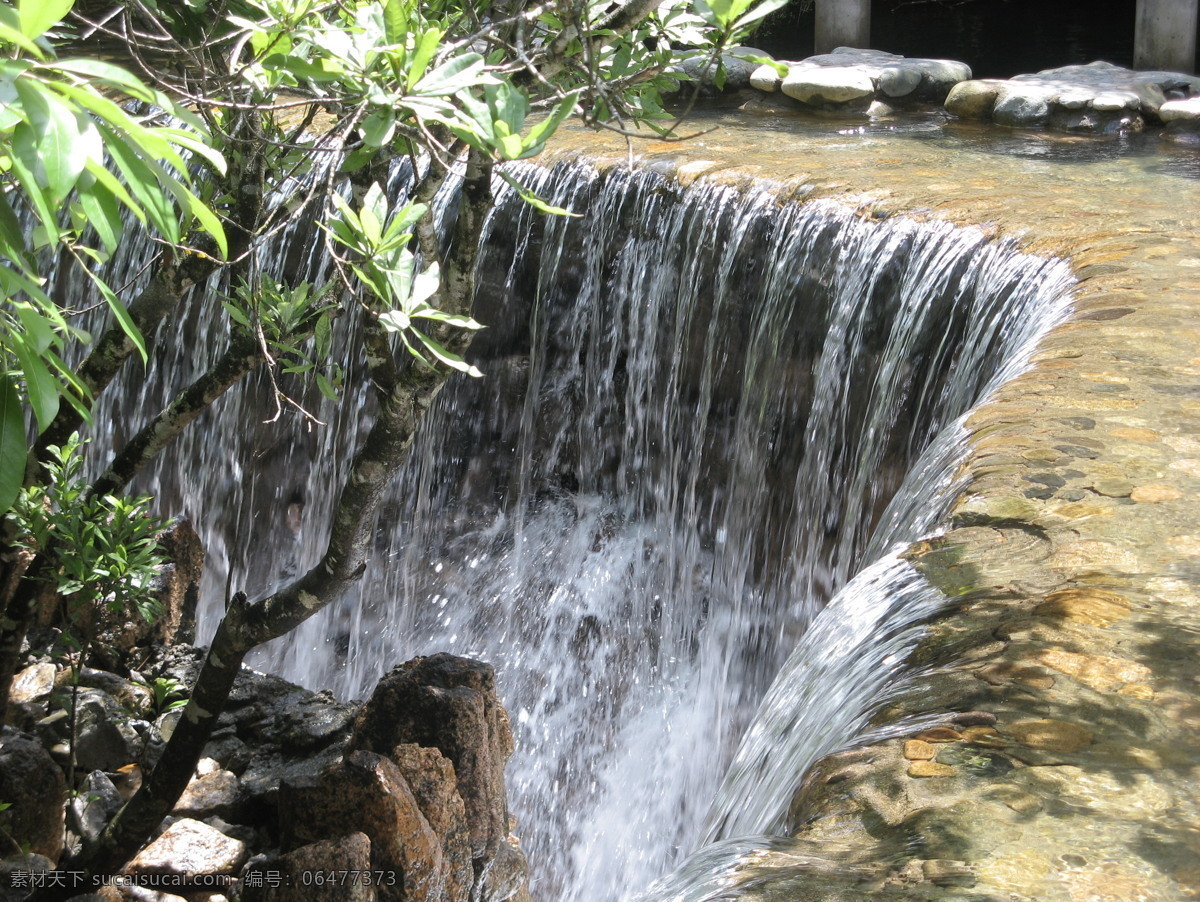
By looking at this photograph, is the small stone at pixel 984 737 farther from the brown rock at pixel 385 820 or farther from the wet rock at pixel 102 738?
the wet rock at pixel 102 738

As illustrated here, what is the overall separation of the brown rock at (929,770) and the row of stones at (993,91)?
783cm

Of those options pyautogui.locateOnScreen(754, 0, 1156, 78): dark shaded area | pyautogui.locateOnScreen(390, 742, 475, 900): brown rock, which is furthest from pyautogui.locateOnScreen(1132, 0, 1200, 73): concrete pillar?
pyautogui.locateOnScreen(390, 742, 475, 900): brown rock

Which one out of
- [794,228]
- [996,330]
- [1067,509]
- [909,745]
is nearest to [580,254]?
[794,228]

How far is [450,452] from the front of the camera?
8.12 m

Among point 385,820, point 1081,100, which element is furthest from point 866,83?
point 385,820

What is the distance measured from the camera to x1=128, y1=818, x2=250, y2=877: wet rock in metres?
4.61

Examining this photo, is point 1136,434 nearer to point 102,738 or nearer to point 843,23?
point 102,738

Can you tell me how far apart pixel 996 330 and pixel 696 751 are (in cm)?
266

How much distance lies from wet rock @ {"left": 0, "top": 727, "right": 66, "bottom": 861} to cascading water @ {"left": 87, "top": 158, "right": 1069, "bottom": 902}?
1915 mm

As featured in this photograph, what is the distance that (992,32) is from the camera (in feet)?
50.6

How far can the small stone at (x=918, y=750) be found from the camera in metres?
2.25

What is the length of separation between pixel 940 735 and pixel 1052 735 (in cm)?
20

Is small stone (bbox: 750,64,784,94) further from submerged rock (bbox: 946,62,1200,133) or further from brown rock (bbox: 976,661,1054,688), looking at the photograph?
brown rock (bbox: 976,661,1054,688)

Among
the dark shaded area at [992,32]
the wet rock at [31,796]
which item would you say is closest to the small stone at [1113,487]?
the wet rock at [31,796]
